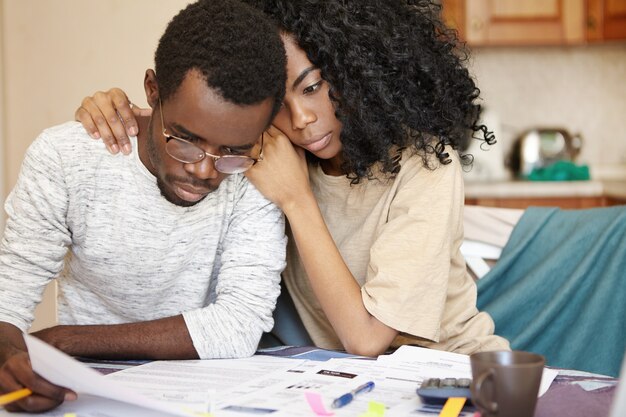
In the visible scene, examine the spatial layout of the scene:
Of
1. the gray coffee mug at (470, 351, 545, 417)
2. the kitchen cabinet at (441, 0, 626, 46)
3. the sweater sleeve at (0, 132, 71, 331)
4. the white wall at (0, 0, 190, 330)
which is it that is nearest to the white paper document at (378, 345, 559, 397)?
the gray coffee mug at (470, 351, 545, 417)

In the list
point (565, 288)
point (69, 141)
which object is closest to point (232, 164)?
point (69, 141)

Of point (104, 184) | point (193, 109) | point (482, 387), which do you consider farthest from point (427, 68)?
point (482, 387)

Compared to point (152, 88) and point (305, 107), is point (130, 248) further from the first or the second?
point (305, 107)

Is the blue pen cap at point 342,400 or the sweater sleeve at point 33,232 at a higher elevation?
the sweater sleeve at point 33,232

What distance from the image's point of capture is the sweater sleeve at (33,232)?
1409 millimetres

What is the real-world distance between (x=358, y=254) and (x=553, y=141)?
2.59m

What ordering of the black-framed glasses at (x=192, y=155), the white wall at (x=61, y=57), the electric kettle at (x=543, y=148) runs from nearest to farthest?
the black-framed glasses at (x=192, y=155) < the white wall at (x=61, y=57) < the electric kettle at (x=543, y=148)

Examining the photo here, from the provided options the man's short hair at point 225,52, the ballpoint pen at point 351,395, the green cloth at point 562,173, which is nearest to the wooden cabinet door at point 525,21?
the green cloth at point 562,173

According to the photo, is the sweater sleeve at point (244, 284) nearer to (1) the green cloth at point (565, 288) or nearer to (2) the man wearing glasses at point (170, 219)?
(2) the man wearing glasses at point (170, 219)

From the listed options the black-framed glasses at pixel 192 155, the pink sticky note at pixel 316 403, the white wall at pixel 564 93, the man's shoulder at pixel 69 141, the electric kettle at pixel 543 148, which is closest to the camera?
the pink sticky note at pixel 316 403

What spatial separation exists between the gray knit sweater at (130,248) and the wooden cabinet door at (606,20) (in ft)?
9.17

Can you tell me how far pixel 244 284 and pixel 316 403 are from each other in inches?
17.7

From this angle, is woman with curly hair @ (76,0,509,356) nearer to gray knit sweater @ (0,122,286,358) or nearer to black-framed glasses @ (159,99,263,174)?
gray knit sweater @ (0,122,286,358)

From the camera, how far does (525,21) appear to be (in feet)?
12.7
